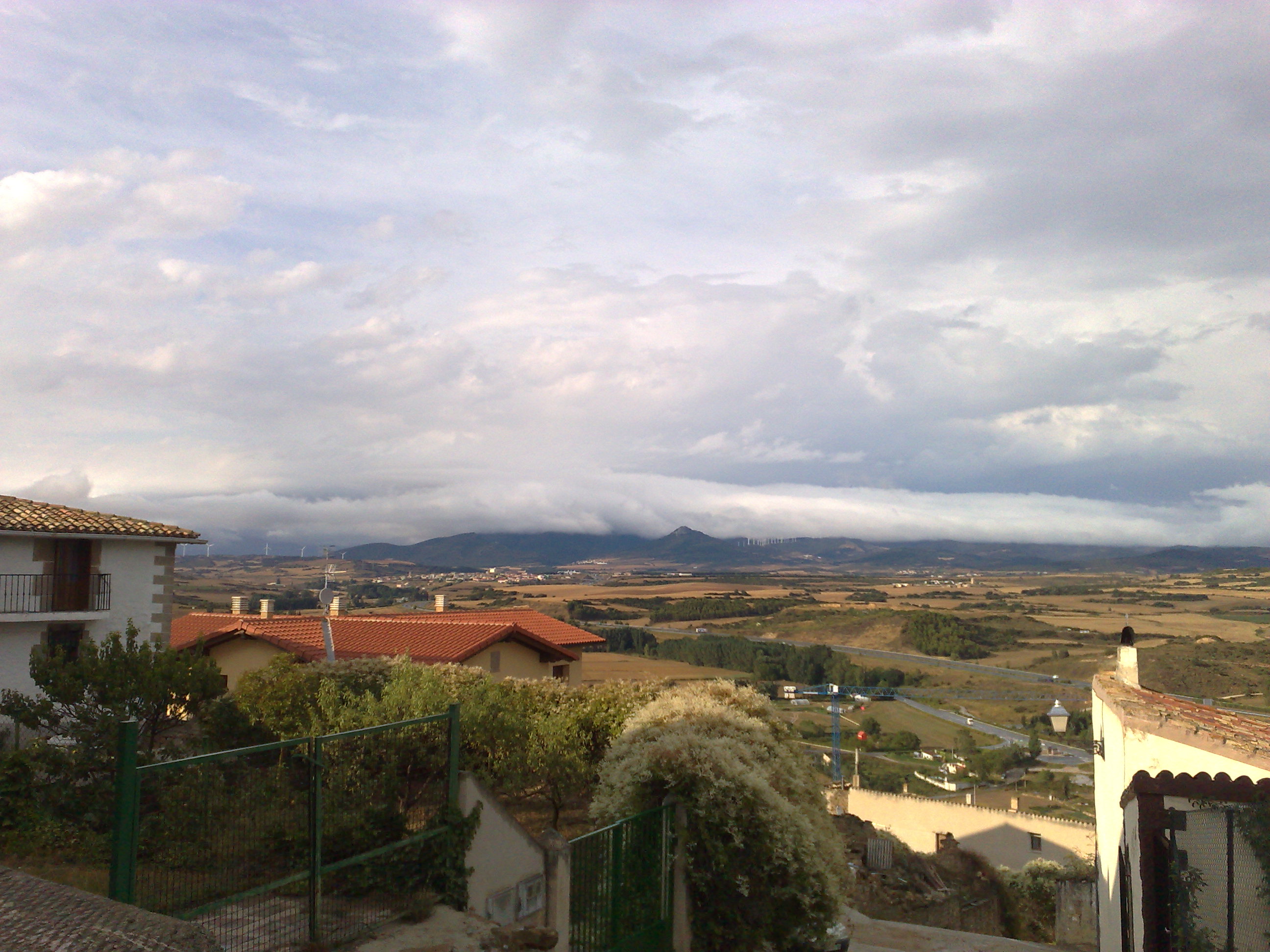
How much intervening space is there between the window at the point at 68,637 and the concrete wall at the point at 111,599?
0.15 meters

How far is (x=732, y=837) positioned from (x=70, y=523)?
17.3 m

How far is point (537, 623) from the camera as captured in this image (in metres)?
31.4

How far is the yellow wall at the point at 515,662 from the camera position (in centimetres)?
2591

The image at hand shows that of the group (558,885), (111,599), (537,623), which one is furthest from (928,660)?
(558,885)

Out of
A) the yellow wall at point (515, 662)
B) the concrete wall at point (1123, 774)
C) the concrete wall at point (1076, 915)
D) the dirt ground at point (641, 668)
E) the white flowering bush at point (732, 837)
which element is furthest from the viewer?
the dirt ground at point (641, 668)

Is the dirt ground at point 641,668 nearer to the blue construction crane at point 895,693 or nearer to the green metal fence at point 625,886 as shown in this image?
the blue construction crane at point 895,693

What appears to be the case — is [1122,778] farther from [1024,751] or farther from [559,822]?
[1024,751]

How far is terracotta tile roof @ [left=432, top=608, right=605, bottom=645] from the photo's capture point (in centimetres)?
2948

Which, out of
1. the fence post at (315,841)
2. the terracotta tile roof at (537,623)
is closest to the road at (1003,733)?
the terracotta tile roof at (537,623)

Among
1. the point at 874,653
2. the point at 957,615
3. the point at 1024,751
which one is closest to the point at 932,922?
the point at 1024,751

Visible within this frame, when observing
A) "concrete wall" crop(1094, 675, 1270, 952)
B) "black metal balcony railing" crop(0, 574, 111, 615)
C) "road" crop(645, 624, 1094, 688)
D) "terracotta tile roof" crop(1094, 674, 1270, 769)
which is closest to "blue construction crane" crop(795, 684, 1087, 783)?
"road" crop(645, 624, 1094, 688)

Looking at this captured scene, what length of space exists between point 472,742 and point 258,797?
672 centimetres

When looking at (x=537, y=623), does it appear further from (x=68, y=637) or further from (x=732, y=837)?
(x=732, y=837)

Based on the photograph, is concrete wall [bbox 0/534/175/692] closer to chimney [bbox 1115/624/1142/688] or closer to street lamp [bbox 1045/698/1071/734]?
chimney [bbox 1115/624/1142/688]
